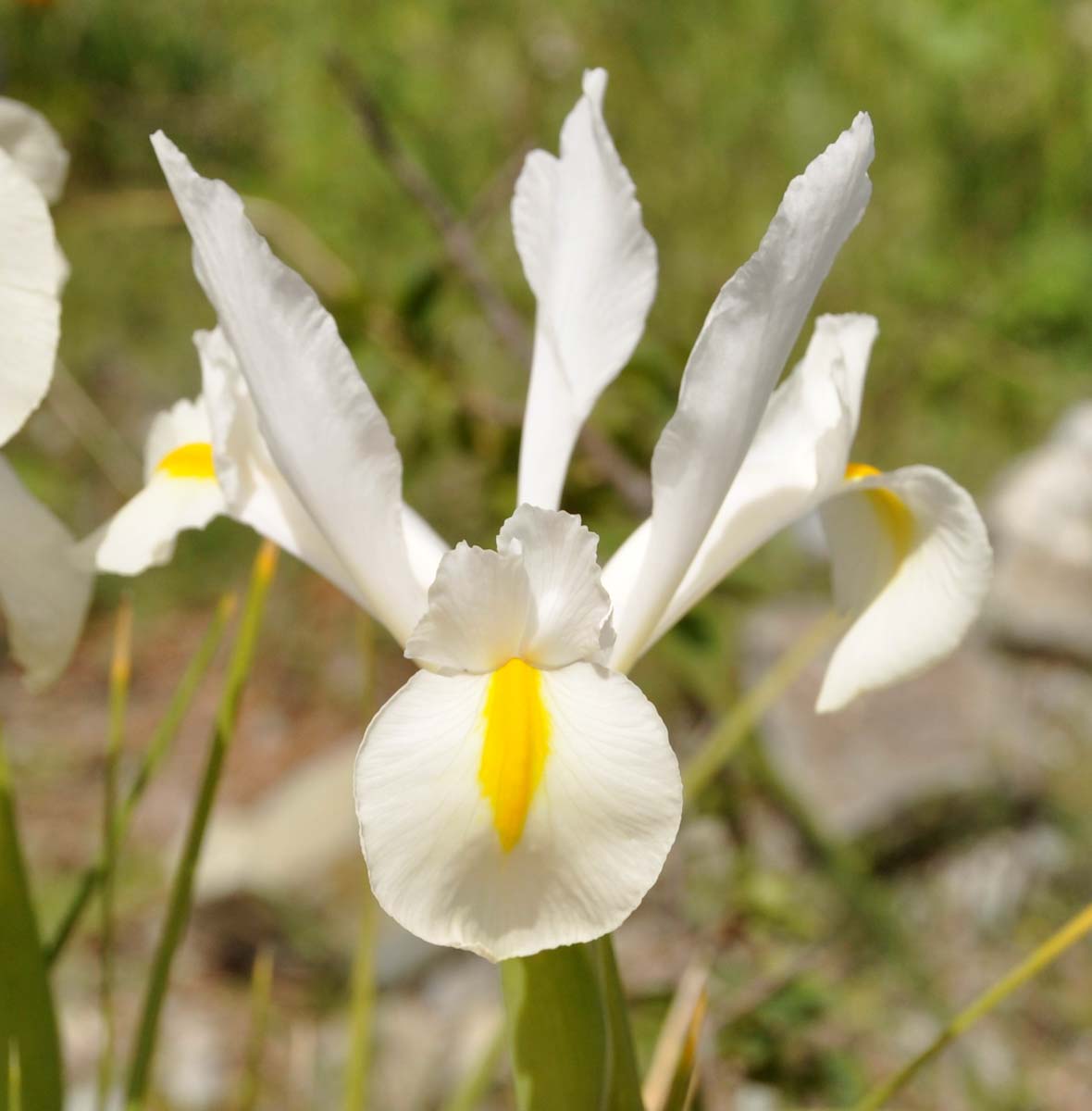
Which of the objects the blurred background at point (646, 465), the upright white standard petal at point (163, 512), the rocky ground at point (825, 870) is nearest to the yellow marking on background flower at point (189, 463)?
the upright white standard petal at point (163, 512)

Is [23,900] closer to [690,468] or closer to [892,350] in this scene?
[690,468]

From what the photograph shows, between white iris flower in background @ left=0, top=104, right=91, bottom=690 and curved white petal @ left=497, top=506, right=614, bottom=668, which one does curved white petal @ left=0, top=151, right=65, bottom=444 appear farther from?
curved white petal @ left=497, top=506, right=614, bottom=668

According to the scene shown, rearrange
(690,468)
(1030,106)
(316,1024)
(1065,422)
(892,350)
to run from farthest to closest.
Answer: (1030,106)
(892,350)
(1065,422)
(316,1024)
(690,468)

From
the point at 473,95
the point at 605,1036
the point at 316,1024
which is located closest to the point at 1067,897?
the point at 316,1024

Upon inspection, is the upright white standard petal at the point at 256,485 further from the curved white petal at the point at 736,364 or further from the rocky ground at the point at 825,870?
the rocky ground at the point at 825,870

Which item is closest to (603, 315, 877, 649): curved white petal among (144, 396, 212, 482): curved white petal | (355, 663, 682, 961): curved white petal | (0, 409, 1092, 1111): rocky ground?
(355, 663, 682, 961): curved white petal
